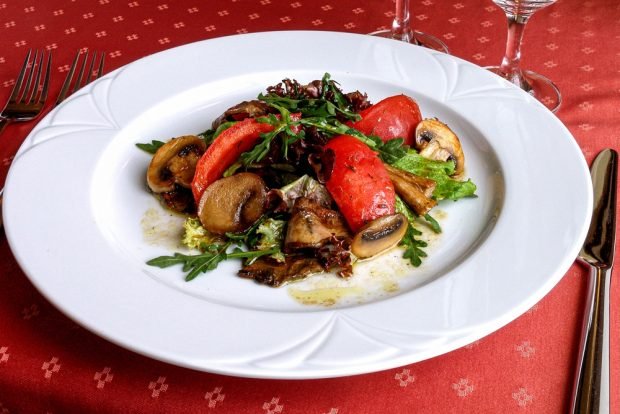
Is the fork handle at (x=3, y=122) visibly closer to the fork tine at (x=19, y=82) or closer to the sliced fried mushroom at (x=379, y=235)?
the fork tine at (x=19, y=82)

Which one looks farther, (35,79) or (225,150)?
(35,79)

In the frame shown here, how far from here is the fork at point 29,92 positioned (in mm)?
2359

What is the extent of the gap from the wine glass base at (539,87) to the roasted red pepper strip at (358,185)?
2.95 ft

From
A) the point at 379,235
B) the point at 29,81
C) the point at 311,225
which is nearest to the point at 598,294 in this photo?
the point at 379,235

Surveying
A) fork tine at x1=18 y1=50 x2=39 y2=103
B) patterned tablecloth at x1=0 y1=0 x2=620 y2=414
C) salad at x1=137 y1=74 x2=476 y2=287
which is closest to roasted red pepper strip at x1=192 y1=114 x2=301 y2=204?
salad at x1=137 y1=74 x2=476 y2=287

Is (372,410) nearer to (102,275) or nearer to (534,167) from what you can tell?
(102,275)

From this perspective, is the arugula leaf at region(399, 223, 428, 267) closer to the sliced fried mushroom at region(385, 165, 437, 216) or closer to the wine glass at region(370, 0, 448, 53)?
the sliced fried mushroom at region(385, 165, 437, 216)

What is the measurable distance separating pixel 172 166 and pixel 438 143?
2.53 feet

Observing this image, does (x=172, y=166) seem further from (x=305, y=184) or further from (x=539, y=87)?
(x=539, y=87)

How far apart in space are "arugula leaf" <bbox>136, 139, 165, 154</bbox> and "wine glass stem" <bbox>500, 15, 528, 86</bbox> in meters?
1.24

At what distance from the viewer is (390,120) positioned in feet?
6.80

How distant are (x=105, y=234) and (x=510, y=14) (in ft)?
4.92

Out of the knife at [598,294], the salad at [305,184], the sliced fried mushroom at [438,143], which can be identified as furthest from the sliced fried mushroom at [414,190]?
the knife at [598,294]

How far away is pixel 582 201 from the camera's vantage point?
1.77 m
